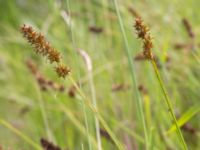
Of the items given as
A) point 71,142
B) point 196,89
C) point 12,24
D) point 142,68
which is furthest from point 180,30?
point 12,24

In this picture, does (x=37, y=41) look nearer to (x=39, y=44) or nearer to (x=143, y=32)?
(x=39, y=44)

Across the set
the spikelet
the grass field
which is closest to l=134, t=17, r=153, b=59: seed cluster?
the spikelet

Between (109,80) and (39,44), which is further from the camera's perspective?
(109,80)

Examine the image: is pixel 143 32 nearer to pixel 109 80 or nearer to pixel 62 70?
pixel 62 70

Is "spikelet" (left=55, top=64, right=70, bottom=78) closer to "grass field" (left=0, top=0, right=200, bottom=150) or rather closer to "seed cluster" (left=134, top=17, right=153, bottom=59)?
"seed cluster" (left=134, top=17, right=153, bottom=59)

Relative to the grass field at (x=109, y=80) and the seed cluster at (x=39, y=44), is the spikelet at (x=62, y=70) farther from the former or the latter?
the grass field at (x=109, y=80)

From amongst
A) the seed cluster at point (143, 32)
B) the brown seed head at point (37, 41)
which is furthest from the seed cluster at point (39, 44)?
the seed cluster at point (143, 32)

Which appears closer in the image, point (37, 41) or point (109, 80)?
point (37, 41)

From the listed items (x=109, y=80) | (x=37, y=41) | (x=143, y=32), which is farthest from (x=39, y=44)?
(x=109, y=80)
